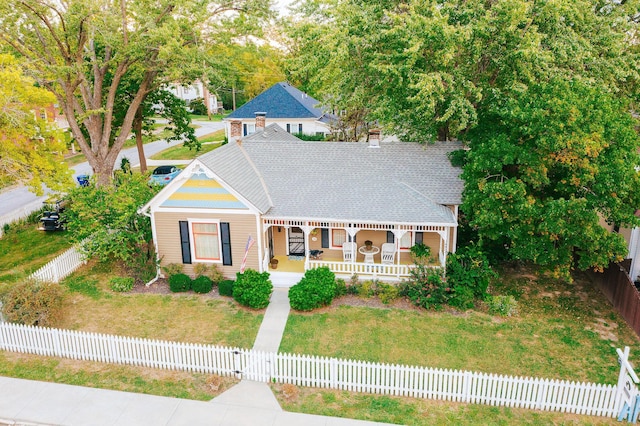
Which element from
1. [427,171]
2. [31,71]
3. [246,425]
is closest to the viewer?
[246,425]

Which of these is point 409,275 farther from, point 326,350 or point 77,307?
point 77,307

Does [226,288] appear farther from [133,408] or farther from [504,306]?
[504,306]

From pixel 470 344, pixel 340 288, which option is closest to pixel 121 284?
pixel 340 288

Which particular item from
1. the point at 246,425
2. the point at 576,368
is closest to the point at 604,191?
the point at 576,368

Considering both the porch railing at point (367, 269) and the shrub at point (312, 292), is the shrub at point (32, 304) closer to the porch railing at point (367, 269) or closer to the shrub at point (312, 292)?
the shrub at point (312, 292)

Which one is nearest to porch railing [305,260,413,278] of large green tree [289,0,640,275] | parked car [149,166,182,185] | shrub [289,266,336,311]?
shrub [289,266,336,311]

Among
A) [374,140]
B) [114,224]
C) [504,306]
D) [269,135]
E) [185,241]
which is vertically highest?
[374,140]
